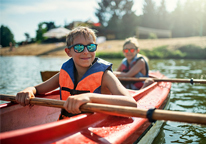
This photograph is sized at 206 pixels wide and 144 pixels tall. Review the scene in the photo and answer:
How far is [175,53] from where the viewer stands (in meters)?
17.9

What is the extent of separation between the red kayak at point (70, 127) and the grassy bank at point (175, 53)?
1517cm

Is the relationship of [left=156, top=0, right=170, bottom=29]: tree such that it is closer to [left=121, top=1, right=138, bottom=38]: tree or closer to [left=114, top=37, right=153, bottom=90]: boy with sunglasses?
[left=121, top=1, right=138, bottom=38]: tree

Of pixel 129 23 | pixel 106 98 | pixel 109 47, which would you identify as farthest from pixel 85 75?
pixel 129 23

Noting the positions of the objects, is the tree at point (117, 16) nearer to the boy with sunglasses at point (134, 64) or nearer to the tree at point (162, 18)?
the tree at point (162, 18)

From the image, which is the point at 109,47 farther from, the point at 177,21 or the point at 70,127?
the point at 177,21

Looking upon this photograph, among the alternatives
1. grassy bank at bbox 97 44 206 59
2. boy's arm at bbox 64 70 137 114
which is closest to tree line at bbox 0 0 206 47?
grassy bank at bbox 97 44 206 59

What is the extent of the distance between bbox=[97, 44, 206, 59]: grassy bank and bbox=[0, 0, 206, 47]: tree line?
13.8 meters

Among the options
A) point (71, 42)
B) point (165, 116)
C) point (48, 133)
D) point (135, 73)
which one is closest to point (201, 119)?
point (165, 116)

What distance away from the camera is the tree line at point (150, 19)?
32.5 m

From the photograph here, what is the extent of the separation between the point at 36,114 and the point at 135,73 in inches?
98.8

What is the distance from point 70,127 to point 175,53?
17747 millimetres

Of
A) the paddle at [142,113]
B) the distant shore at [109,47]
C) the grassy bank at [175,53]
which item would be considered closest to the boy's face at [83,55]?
the paddle at [142,113]

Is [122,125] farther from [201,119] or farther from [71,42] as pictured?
[71,42]

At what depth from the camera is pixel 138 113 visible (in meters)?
1.54
